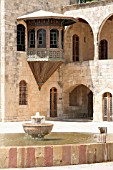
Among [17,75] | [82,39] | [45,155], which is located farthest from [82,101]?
[45,155]

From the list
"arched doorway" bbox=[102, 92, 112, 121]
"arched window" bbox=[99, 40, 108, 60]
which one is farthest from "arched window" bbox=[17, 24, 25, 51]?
"arched doorway" bbox=[102, 92, 112, 121]

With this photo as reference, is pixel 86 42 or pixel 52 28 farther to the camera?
pixel 86 42

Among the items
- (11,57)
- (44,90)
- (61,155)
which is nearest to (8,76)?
(11,57)

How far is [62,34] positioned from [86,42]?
3932 millimetres

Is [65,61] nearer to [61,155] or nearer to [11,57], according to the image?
[11,57]

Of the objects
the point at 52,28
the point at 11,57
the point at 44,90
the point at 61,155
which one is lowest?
the point at 61,155

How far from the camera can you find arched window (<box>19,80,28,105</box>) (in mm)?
23312

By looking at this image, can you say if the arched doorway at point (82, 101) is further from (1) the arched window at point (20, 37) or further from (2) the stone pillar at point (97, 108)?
(1) the arched window at point (20, 37)

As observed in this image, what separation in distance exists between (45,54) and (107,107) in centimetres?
426

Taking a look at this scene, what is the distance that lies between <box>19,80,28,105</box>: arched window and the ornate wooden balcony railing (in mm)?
1419

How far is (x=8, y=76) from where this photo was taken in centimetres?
2250

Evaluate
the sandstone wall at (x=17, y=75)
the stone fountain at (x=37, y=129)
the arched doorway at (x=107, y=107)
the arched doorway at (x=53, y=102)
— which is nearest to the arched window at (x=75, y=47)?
the arched doorway at (x=53, y=102)

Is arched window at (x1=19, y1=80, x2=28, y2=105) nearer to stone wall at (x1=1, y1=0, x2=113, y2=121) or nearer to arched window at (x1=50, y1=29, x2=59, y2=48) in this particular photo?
stone wall at (x1=1, y1=0, x2=113, y2=121)

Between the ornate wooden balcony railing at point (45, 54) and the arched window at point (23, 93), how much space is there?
1419 mm
